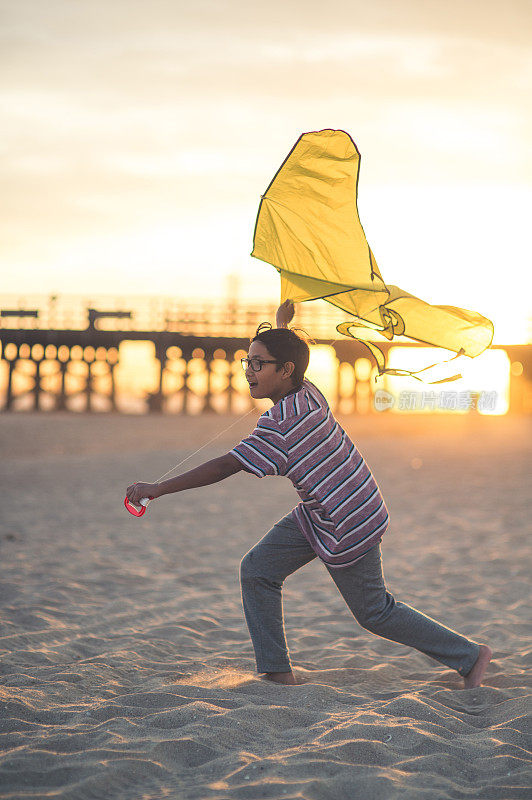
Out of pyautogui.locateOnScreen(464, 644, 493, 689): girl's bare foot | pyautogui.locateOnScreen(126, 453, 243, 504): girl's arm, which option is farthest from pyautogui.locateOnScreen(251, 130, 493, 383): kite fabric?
pyautogui.locateOnScreen(464, 644, 493, 689): girl's bare foot

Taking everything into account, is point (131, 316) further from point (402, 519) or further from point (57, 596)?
point (57, 596)

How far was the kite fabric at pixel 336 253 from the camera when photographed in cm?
312

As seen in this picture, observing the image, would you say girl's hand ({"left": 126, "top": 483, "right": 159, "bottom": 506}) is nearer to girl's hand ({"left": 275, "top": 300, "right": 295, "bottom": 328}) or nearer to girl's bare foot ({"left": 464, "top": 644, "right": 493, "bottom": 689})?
girl's hand ({"left": 275, "top": 300, "right": 295, "bottom": 328})

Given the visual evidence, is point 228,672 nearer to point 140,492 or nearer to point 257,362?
point 140,492

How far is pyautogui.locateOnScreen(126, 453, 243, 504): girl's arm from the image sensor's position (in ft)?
9.03

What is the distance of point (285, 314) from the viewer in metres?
3.28

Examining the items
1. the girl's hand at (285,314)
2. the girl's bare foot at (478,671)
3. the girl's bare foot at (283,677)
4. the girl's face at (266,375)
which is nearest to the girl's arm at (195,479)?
the girl's face at (266,375)

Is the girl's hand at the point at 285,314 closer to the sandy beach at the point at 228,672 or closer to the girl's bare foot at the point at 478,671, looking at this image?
the sandy beach at the point at 228,672

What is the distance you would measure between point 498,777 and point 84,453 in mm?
15251

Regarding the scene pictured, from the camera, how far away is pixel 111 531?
7477mm

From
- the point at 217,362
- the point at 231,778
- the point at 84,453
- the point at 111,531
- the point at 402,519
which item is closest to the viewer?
the point at 231,778

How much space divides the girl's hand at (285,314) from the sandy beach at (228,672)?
1554mm

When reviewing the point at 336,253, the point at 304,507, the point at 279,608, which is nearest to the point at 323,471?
the point at 304,507

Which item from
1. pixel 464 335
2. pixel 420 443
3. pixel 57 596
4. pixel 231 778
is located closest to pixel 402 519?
pixel 57 596
